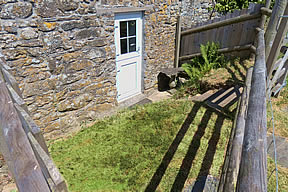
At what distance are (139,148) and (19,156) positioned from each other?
8.63ft

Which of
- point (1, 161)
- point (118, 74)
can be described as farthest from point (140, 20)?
point (1, 161)

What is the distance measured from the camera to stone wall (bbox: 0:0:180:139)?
326 centimetres

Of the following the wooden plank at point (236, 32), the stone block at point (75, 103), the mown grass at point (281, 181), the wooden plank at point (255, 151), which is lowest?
the stone block at point (75, 103)

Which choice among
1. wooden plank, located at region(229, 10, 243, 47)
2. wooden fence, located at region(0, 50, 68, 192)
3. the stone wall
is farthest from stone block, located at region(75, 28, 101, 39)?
wooden plank, located at region(229, 10, 243, 47)

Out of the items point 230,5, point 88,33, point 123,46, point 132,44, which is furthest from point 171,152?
point 230,5

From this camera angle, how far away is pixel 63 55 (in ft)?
12.7

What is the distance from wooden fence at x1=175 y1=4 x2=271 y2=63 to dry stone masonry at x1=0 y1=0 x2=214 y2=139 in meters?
1.72

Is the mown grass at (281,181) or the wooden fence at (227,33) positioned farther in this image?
the wooden fence at (227,33)

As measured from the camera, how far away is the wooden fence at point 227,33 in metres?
5.10

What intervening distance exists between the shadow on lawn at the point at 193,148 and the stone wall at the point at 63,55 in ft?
6.82

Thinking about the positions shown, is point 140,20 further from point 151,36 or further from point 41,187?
point 41,187

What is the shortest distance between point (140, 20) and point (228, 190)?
15.8ft

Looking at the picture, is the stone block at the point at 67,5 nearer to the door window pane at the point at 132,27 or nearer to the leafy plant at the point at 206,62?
the door window pane at the point at 132,27

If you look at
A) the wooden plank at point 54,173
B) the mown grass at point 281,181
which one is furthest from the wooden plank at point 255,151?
the mown grass at point 281,181
